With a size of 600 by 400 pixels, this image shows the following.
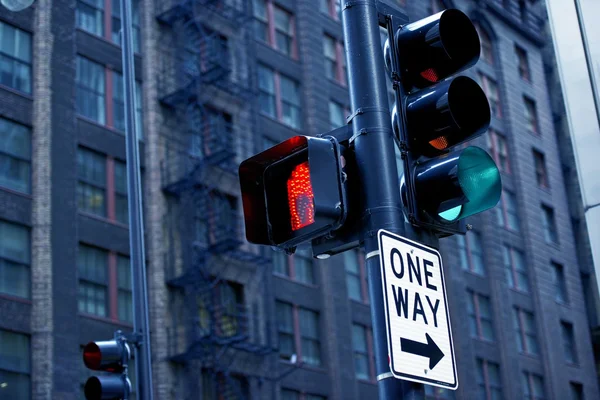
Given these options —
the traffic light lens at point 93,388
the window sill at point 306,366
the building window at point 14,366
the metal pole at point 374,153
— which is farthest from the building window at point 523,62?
the metal pole at point 374,153

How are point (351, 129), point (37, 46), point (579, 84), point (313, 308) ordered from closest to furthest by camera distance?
1. point (351, 129)
2. point (579, 84)
3. point (37, 46)
4. point (313, 308)

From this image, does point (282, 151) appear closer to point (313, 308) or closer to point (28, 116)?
point (28, 116)

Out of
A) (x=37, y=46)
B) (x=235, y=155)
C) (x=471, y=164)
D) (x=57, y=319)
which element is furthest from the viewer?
(x=235, y=155)

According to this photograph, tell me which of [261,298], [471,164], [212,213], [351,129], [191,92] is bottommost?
[471,164]

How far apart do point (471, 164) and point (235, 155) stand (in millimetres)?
32591

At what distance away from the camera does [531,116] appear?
210 ft

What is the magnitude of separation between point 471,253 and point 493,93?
11.8 meters

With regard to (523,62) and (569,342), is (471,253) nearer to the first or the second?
(569,342)

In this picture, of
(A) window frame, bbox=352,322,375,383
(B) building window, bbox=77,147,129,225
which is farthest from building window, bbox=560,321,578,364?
(B) building window, bbox=77,147,129,225

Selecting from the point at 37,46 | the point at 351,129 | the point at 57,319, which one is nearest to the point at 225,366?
the point at 57,319

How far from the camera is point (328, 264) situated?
1688 inches

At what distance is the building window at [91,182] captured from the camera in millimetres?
34531

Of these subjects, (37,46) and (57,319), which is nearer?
(57,319)

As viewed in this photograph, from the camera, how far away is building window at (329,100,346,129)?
46531 mm
